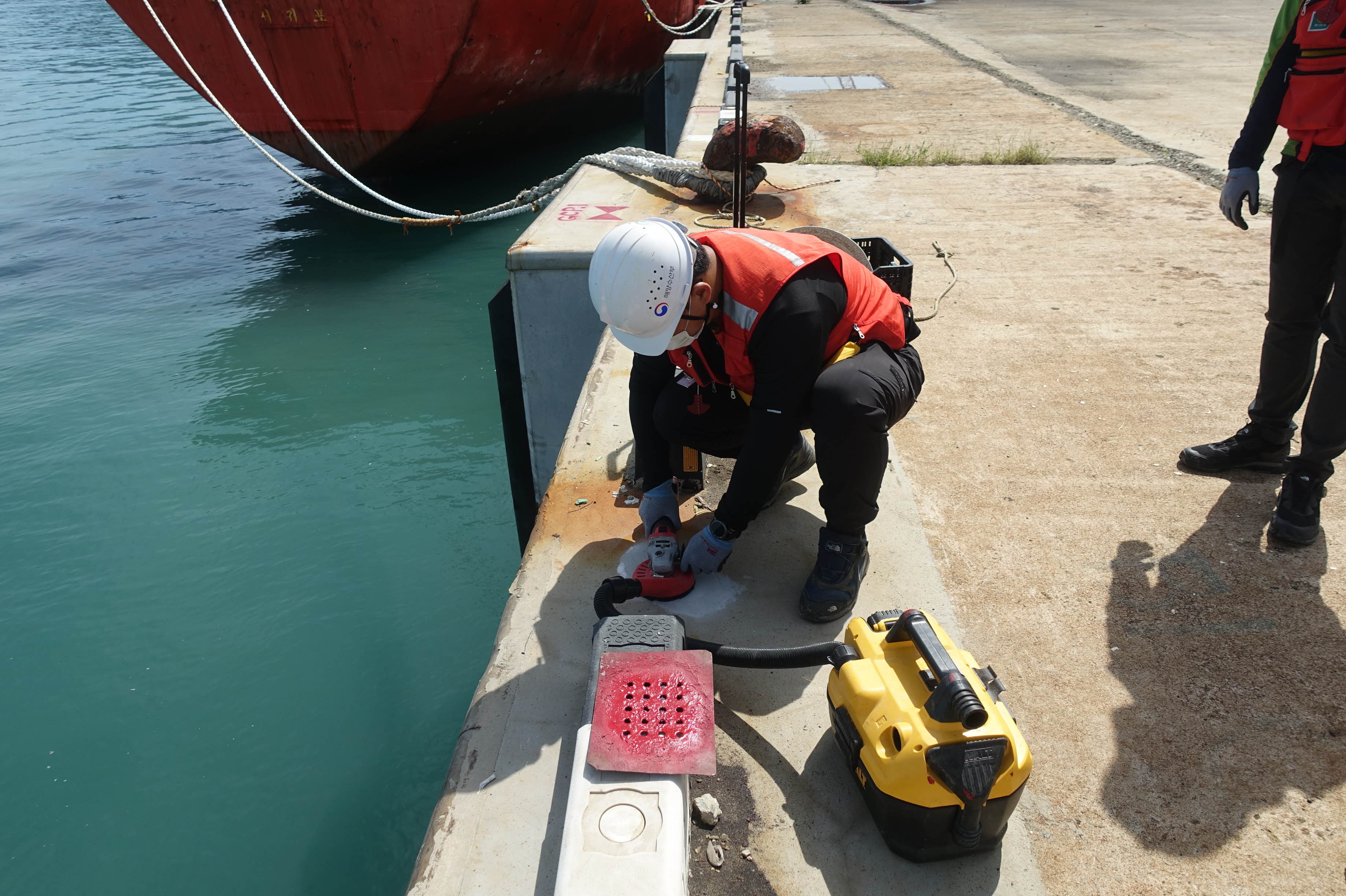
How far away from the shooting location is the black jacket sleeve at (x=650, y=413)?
2.53 metres

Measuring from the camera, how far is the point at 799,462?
2.78 meters

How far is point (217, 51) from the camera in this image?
9.02 meters

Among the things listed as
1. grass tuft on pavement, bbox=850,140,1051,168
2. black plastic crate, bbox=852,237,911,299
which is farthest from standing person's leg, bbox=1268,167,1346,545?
grass tuft on pavement, bbox=850,140,1051,168

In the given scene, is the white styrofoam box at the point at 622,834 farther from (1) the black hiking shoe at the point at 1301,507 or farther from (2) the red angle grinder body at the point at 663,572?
(1) the black hiking shoe at the point at 1301,507

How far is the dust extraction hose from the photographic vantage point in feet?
6.07

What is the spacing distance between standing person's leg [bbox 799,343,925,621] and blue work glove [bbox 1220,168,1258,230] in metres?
1.26

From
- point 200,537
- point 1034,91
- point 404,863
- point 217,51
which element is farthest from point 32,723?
point 1034,91

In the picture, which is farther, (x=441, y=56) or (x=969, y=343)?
(x=441, y=56)

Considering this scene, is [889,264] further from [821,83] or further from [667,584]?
[821,83]

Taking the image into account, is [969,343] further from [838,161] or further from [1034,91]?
[1034,91]

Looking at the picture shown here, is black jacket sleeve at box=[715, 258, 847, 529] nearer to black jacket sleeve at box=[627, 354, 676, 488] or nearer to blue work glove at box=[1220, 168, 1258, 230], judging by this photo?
black jacket sleeve at box=[627, 354, 676, 488]

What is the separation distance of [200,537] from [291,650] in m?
1.37

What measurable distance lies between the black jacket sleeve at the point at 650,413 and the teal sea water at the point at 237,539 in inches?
62.7

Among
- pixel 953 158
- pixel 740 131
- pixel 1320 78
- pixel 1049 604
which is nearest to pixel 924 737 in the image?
pixel 1049 604
